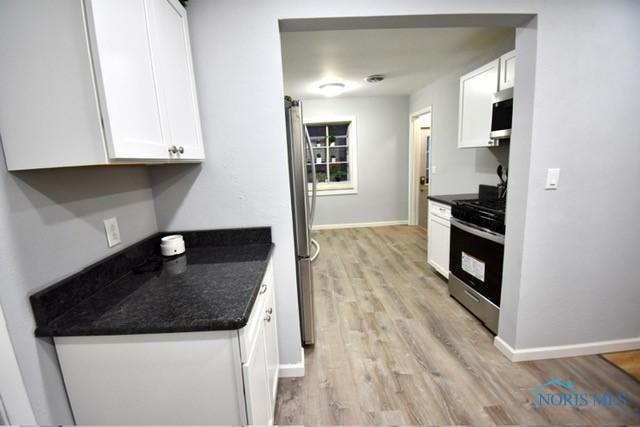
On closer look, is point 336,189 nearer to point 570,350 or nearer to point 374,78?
point 374,78

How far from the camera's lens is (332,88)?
13.6 ft

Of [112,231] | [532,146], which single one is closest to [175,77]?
[112,231]

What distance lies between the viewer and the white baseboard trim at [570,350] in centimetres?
176

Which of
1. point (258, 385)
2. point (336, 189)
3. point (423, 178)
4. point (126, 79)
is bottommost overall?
point (258, 385)

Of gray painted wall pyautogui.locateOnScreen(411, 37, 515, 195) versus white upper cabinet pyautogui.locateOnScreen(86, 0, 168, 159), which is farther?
gray painted wall pyautogui.locateOnScreen(411, 37, 515, 195)

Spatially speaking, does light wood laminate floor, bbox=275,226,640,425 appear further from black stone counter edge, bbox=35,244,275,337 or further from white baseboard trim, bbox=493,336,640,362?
black stone counter edge, bbox=35,244,275,337

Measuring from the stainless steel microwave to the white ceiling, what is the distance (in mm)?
787

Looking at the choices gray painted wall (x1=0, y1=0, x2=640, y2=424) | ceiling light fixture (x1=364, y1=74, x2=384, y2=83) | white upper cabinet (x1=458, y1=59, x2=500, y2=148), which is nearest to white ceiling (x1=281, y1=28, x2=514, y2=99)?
ceiling light fixture (x1=364, y1=74, x2=384, y2=83)

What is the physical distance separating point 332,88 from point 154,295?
12.8 feet

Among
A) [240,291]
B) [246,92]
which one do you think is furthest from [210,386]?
[246,92]

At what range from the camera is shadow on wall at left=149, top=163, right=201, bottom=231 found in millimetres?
1492

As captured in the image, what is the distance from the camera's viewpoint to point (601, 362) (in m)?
1.73

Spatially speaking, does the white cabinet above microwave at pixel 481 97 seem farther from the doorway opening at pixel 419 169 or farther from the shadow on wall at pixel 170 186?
the doorway opening at pixel 419 169

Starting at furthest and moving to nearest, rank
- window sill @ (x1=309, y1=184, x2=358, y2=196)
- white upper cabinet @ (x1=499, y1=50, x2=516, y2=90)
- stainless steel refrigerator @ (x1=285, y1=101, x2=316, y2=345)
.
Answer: window sill @ (x1=309, y1=184, x2=358, y2=196) → white upper cabinet @ (x1=499, y1=50, x2=516, y2=90) → stainless steel refrigerator @ (x1=285, y1=101, x2=316, y2=345)
